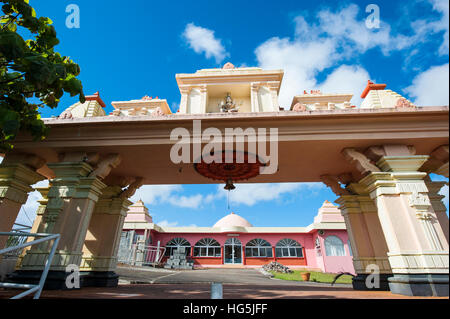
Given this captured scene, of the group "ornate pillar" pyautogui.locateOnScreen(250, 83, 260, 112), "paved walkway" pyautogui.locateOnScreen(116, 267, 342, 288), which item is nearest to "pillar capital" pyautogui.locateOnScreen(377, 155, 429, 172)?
"paved walkway" pyautogui.locateOnScreen(116, 267, 342, 288)

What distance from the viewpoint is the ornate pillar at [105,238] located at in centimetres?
664

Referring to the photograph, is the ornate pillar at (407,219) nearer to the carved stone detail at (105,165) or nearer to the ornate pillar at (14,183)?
the carved stone detail at (105,165)

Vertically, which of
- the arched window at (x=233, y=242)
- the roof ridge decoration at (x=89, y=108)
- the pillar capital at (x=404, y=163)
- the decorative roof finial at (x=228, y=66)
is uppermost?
the decorative roof finial at (x=228, y=66)

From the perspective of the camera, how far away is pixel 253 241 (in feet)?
68.0

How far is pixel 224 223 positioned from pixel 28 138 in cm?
1955

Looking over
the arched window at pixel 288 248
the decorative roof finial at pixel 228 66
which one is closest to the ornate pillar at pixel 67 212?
the decorative roof finial at pixel 228 66

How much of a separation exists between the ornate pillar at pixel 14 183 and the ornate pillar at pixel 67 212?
32.5 inches

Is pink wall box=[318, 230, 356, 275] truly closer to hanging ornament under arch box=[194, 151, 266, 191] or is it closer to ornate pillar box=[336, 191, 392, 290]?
ornate pillar box=[336, 191, 392, 290]

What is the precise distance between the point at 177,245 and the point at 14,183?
16.4m

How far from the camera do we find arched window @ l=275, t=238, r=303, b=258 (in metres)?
20.2

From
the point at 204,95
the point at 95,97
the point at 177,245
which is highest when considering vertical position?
the point at 204,95

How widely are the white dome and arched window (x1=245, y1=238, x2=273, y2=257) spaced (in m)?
2.44

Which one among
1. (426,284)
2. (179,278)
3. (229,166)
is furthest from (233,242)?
(426,284)

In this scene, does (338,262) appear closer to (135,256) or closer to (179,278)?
(179,278)
